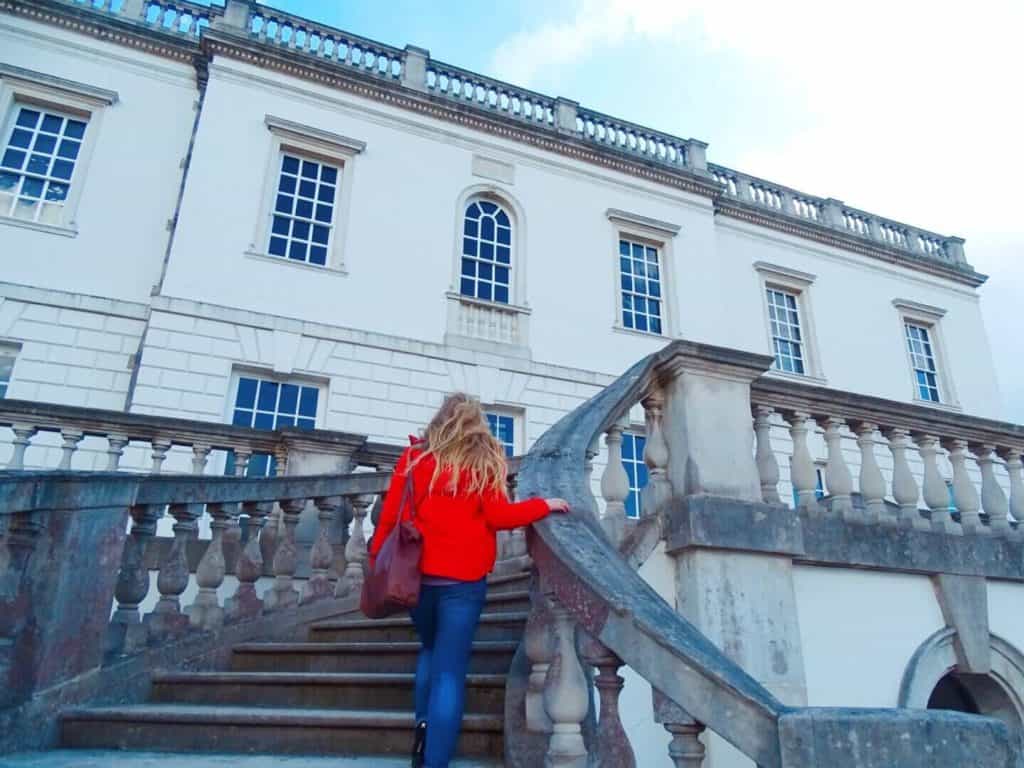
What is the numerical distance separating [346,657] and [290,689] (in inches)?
17.5

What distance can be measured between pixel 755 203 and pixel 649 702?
1398 cm

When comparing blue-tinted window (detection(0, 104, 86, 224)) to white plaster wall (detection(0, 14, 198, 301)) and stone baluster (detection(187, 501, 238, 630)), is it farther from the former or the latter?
stone baluster (detection(187, 501, 238, 630))

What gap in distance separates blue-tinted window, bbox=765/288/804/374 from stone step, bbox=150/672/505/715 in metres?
12.6

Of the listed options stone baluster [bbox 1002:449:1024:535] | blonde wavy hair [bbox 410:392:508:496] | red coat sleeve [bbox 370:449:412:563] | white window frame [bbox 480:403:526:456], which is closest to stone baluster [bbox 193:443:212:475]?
red coat sleeve [bbox 370:449:412:563]

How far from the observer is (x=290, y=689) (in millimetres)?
3576

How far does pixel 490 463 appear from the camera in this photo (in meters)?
2.73

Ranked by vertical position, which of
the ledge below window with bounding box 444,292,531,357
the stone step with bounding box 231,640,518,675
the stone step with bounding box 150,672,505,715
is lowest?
the stone step with bounding box 150,672,505,715

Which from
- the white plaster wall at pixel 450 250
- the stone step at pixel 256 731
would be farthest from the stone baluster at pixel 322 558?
the white plaster wall at pixel 450 250

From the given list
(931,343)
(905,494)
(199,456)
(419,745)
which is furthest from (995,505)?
(931,343)

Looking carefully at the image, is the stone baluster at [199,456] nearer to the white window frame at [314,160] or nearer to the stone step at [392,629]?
the stone step at [392,629]

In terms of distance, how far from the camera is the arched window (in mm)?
11609

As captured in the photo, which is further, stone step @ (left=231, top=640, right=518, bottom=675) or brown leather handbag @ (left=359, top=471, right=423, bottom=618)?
stone step @ (left=231, top=640, right=518, bottom=675)

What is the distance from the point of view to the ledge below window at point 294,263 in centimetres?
1005

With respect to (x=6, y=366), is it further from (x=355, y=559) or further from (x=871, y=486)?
(x=871, y=486)
